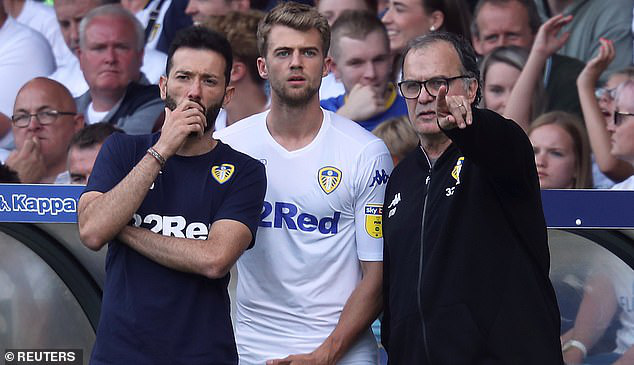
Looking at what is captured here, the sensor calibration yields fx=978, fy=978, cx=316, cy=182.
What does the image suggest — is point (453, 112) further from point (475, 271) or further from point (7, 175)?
point (7, 175)

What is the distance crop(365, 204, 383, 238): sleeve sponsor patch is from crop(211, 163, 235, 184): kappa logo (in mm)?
493

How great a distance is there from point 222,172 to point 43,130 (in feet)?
5.38

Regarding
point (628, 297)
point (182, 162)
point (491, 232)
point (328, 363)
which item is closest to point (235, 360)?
point (328, 363)

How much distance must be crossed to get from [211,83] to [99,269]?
75.8 inches

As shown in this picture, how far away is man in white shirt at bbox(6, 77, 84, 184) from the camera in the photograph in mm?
4137

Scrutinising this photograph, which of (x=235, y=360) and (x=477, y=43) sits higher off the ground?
(x=477, y=43)

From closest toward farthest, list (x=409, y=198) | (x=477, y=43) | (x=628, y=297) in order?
1. (x=409, y=198)
2. (x=477, y=43)
3. (x=628, y=297)

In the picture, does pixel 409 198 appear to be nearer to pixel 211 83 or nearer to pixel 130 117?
pixel 211 83

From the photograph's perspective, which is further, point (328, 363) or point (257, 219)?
point (328, 363)

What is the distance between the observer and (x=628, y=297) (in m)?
4.27

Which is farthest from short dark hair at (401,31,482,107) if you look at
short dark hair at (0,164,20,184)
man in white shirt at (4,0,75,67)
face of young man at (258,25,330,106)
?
short dark hair at (0,164,20,184)

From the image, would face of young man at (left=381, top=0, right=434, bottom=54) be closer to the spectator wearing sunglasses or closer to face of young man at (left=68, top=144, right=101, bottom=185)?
the spectator wearing sunglasses

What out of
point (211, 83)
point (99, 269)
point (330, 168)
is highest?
point (211, 83)

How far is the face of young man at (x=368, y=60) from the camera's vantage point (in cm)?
404
